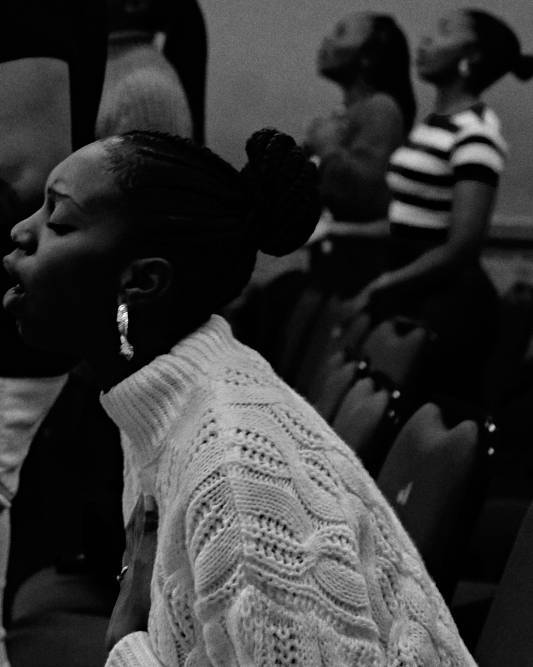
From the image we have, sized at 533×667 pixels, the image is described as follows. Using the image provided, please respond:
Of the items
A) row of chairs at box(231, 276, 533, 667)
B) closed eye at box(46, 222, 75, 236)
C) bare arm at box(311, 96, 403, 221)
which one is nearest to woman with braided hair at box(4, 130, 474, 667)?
closed eye at box(46, 222, 75, 236)

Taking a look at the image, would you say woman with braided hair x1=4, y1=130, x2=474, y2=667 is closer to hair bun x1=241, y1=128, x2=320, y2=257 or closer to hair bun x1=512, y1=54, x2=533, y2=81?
hair bun x1=241, y1=128, x2=320, y2=257

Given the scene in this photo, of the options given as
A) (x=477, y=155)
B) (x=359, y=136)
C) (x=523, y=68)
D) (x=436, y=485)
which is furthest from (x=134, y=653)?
(x=523, y=68)

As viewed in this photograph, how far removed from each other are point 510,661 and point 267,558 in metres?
0.50

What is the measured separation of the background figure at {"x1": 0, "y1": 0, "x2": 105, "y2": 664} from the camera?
59.5 inches

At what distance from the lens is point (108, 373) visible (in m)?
1.07

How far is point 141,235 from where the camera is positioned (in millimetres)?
1010

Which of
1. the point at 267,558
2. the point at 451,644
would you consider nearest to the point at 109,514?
A: the point at 451,644

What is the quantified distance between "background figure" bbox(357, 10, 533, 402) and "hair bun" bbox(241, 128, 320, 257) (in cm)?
179

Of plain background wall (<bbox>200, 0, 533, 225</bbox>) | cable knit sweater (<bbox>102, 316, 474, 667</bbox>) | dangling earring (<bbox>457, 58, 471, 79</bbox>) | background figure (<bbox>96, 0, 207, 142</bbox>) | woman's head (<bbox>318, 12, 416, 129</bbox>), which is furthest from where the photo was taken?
plain background wall (<bbox>200, 0, 533, 225</bbox>)

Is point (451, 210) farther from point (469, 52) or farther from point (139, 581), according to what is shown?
A: point (139, 581)

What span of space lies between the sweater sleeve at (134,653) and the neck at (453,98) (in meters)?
2.53

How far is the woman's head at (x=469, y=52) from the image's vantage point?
11.3ft

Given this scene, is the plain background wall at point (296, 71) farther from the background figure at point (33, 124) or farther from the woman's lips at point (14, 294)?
the woman's lips at point (14, 294)

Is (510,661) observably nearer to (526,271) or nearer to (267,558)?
(267,558)
